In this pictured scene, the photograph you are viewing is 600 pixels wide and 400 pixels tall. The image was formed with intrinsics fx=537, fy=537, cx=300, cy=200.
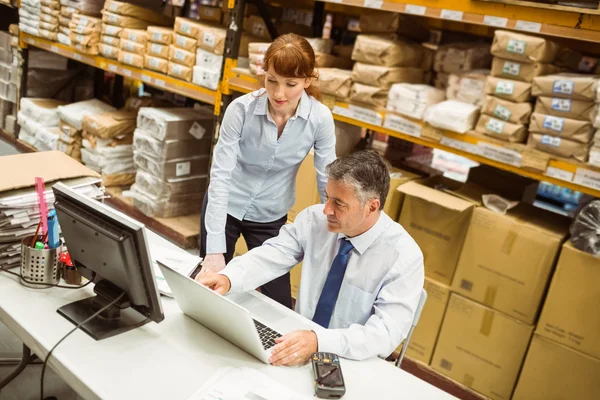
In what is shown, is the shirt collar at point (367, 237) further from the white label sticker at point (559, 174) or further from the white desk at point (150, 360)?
the white label sticker at point (559, 174)

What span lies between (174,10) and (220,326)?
4.25 metres

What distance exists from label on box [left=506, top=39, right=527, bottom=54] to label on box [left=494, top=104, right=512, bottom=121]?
0.81ft

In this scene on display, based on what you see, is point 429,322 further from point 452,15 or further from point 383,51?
point 452,15

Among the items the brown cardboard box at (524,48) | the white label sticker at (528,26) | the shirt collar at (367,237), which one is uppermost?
the white label sticker at (528,26)

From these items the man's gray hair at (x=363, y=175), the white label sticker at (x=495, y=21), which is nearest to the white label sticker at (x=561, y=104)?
the white label sticker at (x=495, y=21)

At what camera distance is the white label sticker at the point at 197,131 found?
13.1 feet

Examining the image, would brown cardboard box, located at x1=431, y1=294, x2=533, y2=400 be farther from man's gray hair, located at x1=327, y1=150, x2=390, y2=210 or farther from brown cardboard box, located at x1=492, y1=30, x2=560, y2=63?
man's gray hair, located at x1=327, y1=150, x2=390, y2=210

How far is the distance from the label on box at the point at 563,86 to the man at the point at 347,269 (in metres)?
1.08

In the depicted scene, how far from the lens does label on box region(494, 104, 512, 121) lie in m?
2.45

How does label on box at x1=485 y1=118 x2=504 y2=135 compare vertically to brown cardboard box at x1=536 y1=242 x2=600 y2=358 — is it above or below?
above

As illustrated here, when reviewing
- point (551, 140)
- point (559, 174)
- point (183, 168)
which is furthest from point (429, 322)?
point (183, 168)

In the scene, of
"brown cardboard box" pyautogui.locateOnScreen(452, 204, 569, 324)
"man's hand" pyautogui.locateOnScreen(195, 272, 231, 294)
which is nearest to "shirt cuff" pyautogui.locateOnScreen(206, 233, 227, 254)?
"man's hand" pyautogui.locateOnScreen(195, 272, 231, 294)

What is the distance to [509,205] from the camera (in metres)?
2.65

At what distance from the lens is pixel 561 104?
7.60 ft
